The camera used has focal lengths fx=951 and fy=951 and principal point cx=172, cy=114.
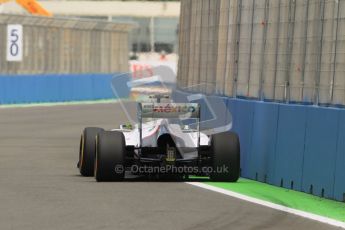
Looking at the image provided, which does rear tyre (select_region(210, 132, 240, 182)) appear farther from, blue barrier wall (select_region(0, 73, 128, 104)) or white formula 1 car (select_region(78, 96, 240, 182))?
blue barrier wall (select_region(0, 73, 128, 104))

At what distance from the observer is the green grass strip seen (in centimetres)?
1102

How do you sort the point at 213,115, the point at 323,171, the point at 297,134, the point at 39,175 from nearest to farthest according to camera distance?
the point at 323,171 < the point at 297,134 < the point at 39,175 < the point at 213,115

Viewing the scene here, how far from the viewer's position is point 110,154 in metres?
13.0

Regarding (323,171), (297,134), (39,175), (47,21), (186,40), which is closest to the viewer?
(323,171)

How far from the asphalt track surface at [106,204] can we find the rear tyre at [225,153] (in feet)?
1.83

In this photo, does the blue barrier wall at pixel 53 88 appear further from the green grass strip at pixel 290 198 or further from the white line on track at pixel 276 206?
the white line on track at pixel 276 206

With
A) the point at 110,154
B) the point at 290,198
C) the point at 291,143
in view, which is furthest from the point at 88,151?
the point at 290,198

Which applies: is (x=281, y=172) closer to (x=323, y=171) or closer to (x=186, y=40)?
(x=323, y=171)

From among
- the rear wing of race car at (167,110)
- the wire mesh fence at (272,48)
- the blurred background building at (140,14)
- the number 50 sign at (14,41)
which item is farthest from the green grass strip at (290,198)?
the blurred background building at (140,14)

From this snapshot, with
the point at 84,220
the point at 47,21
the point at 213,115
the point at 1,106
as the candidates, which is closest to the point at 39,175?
the point at 213,115

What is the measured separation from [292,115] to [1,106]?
25.7 meters

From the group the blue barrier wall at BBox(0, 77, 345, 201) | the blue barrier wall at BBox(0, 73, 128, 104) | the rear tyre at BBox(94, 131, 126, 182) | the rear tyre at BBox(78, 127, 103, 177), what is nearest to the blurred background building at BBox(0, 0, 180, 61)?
the blue barrier wall at BBox(0, 73, 128, 104)

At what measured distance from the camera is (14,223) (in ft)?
31.1

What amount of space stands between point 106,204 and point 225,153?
2717 millimetres
